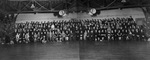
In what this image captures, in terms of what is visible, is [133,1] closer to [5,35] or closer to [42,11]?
[42,11]

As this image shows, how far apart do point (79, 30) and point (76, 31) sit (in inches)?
1.2

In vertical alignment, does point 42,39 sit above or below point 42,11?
below

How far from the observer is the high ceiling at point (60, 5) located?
1.09 m

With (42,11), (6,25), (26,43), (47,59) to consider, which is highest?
(42,11)

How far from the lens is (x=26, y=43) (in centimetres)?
103

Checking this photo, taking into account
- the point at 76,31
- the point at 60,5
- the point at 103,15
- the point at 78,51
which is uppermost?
the point at 60,5

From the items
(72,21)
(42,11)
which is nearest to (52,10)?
(42,11)

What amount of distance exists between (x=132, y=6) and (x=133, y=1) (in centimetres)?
7

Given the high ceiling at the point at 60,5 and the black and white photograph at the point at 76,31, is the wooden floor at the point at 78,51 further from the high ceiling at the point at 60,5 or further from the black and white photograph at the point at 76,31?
the high ceiling at the point at 60,5

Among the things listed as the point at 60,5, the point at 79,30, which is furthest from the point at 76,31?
the point at 60,5

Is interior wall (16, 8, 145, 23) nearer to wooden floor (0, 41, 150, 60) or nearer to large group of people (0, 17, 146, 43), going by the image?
large group of people (0, 17, 146, 43)

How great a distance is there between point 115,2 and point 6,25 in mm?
966

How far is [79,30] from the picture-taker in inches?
43.9

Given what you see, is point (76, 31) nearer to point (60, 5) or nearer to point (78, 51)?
point (78, 51)
